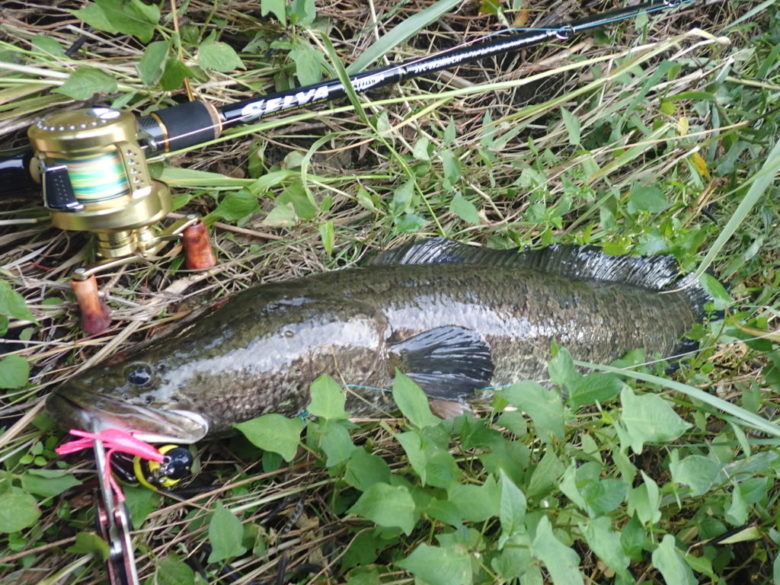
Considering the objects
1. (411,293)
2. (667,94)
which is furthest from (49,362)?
(667,94)

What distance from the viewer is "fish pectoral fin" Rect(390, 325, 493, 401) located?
2340mm

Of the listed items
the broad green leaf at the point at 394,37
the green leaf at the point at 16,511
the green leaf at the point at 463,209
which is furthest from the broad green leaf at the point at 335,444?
the broad green leaf at the point at 394,37

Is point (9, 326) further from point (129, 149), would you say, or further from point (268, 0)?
point (268, 0)

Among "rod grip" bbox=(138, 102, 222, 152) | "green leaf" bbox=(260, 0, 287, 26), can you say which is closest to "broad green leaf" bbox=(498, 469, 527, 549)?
"rod grip" bbox=(138, 102, 222, 152)

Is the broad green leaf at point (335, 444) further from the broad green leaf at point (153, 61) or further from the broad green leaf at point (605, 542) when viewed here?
the broad green leaf at point (153, 61)

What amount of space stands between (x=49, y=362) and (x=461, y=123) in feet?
7.41

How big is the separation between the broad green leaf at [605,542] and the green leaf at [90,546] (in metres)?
1.36

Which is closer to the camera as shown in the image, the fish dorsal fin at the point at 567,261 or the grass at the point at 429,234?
the grass at the point at 429,234

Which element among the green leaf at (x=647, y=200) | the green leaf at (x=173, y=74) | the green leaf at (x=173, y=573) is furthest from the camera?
the green leaf at (x=647, y=200)

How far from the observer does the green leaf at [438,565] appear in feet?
4.82

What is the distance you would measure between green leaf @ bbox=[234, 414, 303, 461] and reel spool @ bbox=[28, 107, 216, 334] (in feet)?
2.94

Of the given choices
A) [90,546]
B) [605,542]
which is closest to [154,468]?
[90,546]

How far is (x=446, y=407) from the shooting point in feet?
7.86

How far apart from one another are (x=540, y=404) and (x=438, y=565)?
1.69 ft
